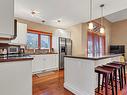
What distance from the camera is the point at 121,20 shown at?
7488mm

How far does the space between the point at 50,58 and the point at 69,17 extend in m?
2.14

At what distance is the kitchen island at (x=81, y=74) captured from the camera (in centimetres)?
236

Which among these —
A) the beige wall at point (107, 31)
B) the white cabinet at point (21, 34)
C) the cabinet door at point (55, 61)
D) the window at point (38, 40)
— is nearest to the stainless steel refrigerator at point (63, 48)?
the cabinet door at point (55, 61)

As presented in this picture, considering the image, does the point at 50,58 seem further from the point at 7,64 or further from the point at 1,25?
the point at 1,25

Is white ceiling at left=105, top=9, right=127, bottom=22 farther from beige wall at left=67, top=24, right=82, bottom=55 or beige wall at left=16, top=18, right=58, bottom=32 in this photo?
beige wall at left=16, top=18, right=58, bottom=32

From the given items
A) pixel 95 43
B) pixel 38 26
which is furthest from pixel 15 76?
pixel 95 43

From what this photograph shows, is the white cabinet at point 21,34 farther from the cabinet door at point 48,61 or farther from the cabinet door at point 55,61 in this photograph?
the cabinet door at point 55,61

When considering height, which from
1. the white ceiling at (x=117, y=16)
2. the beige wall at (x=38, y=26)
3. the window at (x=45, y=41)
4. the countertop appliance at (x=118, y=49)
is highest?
the white ceiling at (x=117, y=16)

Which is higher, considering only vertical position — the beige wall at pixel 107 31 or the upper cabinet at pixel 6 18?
the beige wall at pixel 107 31

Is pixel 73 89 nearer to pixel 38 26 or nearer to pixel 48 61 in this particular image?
pixel 48 61

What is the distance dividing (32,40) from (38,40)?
0.34 m

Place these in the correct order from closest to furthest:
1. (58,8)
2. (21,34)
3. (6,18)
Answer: (6,18) → (58,8) → (21,34)

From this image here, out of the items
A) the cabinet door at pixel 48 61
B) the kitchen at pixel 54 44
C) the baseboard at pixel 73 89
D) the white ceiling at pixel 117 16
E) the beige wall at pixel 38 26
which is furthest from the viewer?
the white ceiling at pixel 117 16

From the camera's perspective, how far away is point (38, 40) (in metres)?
5.37
